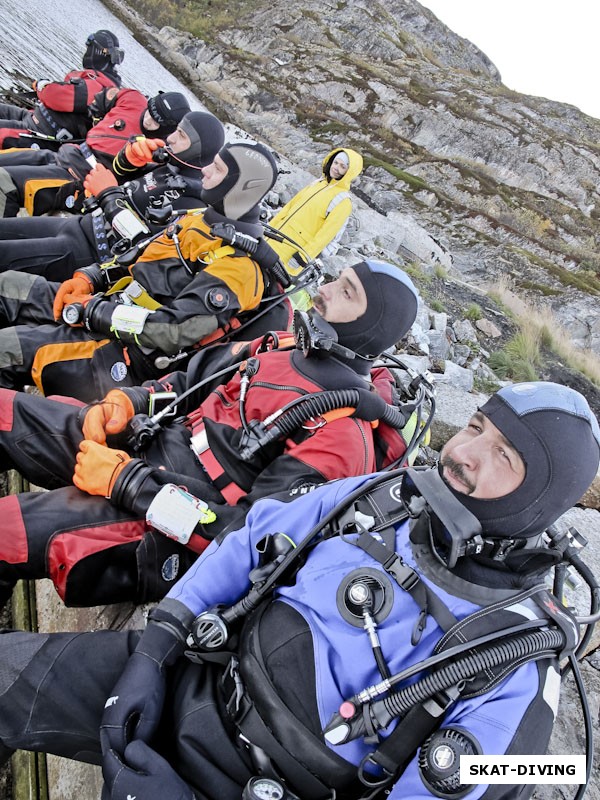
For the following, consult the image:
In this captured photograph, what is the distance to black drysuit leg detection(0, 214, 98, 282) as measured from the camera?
4.55m

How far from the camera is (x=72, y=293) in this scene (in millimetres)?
3959

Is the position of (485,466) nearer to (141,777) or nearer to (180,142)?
(141,777)

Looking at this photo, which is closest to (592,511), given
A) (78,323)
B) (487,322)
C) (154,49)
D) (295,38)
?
(78,323)

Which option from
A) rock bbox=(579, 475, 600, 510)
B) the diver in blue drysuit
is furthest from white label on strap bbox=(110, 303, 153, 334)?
rock bbox=(579, 475, 600, 510)

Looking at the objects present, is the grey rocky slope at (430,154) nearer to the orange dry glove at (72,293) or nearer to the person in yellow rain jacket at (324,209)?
the person in yellow rain jacket at (324,209)

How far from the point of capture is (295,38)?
149ft

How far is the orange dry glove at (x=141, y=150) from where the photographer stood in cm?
511

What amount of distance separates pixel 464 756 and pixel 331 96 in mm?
42047

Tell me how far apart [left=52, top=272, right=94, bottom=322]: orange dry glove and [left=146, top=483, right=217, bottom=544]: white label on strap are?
205 centimetres

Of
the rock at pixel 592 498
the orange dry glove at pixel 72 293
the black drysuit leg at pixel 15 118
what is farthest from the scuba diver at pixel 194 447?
the black drysuit leg at pixel 15 118

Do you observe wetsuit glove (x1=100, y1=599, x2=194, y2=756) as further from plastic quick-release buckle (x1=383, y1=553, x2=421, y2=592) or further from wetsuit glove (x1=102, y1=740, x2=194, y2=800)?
plastic quick-release buckle (x1=383, y1=553, x2=421, y2=592)

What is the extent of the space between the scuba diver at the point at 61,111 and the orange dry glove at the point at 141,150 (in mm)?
2130

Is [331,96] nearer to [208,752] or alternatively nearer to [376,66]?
[376,66]

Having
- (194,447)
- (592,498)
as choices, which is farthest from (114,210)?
(592,498)
